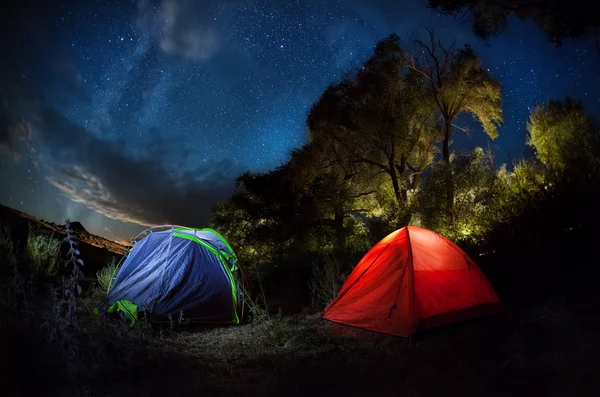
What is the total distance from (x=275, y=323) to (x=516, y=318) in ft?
14.1

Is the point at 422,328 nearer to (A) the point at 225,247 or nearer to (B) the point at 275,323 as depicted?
(B) the point at 275,323

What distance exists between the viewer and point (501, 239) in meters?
8.80

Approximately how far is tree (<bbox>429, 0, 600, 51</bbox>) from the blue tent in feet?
26.5

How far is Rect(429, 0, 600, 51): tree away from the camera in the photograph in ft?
25.4

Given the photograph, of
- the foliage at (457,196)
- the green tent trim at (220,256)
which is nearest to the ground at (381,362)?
the green tent trim at (220,256)

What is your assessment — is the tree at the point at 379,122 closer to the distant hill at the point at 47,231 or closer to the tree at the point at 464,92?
the tree at the point at 464,92

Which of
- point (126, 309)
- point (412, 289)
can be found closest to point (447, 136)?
point (412, 289)

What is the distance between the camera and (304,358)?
5.73 metres

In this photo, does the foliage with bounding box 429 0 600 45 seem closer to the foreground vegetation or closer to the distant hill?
the foreground vegetation

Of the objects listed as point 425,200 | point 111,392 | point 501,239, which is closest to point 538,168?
point 425,200

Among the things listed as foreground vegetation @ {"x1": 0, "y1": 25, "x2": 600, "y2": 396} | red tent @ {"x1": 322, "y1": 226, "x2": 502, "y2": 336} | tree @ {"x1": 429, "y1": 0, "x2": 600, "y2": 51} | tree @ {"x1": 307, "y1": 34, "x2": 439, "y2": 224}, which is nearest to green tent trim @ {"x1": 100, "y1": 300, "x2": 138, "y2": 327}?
foreground vegetation @ {"x1": 0, "y1": 25, "x2": 600, "y2": 396}

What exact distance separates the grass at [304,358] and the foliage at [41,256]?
169 inches

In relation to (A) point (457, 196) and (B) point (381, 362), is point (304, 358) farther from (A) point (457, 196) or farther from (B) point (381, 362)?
(A) point (457, 196)

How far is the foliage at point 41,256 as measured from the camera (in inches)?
364
